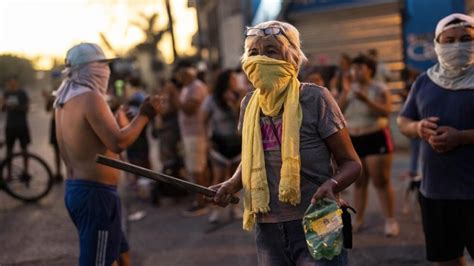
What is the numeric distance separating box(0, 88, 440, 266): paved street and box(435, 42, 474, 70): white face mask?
234cm

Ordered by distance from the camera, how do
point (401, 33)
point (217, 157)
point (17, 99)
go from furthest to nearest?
point (401, 33) < point (17, 99) < point (217, 157)

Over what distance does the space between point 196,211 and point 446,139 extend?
16.5ft

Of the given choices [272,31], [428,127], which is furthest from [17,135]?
[272,31]

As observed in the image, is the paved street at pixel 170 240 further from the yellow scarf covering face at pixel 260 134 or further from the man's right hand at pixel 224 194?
the yellow scarf covering face at pixel 260 134

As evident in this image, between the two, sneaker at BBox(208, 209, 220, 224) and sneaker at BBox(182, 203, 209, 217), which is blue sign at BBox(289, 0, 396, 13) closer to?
sneaker at BBox(182, 203, 209, 217)

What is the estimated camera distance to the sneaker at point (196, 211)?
8353mm

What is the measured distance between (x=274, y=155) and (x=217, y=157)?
4.83m

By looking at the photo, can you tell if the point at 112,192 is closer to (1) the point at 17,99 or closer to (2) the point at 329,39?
(1) the point at 17,99

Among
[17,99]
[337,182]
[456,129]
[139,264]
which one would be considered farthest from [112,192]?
[17,99]

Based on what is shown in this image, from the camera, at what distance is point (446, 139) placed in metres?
3.73

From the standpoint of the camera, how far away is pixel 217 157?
7.83 metres

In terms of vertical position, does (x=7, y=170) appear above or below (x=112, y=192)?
below

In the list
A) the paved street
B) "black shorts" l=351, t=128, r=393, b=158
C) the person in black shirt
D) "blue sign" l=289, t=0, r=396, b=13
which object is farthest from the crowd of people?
"blue sign" l=289, t=0, r=396, b=13

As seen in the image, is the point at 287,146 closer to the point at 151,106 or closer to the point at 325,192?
the point at 325,192
